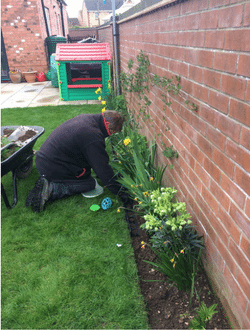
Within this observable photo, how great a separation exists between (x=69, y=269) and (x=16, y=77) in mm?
11629

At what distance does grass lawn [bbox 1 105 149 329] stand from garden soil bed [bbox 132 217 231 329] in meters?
0.08

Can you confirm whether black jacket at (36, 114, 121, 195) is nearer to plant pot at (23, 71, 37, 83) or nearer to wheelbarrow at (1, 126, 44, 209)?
wheelbarrow at (1, 126, 44, 209)

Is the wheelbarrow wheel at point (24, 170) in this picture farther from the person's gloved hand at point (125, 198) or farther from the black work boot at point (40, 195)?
the person's gloved hand at point (125, 198)

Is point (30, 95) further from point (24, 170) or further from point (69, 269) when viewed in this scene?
point (69, 269)

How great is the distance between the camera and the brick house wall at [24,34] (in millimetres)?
11846

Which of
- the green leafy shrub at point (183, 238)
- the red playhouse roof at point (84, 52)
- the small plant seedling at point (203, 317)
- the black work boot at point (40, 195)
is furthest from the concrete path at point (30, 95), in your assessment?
the small plant seedling at point (203, 317)

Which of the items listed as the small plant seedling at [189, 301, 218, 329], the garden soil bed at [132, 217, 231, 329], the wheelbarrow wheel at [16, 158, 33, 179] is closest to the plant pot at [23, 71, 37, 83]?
the wheelbarrow wheel at [16, 158, 33, 179]

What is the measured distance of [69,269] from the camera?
246 centimetres

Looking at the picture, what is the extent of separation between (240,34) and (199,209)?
1284 mm

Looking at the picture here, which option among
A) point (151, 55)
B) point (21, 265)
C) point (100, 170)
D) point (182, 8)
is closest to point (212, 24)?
point (182, 8)

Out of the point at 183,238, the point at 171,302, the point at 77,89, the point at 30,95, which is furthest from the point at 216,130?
the point at 30,95

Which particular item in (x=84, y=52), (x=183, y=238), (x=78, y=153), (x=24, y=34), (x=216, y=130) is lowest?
(x=183, y=238)

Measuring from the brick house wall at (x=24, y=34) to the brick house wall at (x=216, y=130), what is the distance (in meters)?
11.6

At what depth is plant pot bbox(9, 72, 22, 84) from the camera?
12.0m
